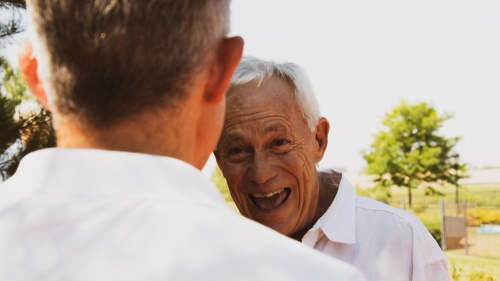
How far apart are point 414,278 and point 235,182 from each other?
899 millimetres

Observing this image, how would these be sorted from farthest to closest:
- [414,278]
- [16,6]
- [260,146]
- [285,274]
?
1. [16,6]
2. [260,146]
3. [414,278]
4. [285,274]

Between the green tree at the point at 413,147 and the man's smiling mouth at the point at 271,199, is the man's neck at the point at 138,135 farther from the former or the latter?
→ the green tree at the point at 413,147

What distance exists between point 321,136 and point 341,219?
466mm

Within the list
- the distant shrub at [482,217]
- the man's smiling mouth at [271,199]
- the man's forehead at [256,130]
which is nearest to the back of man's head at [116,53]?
the man's forehead at [256,130]

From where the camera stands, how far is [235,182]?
9.47 ft

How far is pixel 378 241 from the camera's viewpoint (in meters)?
2.71

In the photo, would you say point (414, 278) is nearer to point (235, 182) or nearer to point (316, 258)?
point (235, 182)

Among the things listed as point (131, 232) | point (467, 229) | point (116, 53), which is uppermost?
point (116, 53)

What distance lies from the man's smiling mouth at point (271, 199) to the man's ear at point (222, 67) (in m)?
1.73

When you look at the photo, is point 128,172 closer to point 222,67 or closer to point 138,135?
point 138,135

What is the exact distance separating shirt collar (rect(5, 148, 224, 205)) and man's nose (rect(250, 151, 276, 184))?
68.7 inches

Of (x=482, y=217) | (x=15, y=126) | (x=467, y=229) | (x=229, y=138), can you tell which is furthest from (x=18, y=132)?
(x=482, y=217)

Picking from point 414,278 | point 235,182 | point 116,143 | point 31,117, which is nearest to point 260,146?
point 235,182

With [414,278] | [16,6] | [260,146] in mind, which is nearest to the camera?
[414,278]
